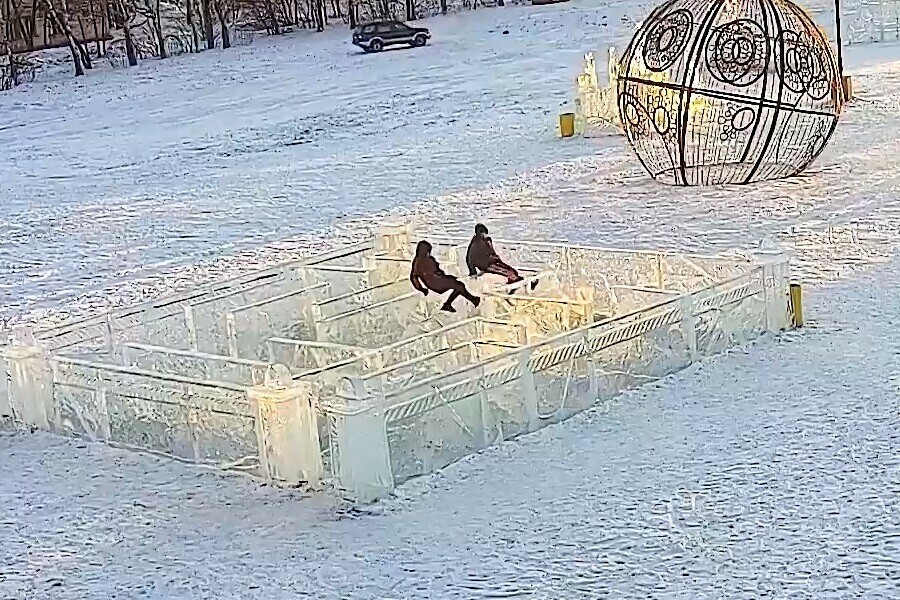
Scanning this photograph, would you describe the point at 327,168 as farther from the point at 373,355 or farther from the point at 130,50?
the point at 130,50

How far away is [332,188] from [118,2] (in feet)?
94.3

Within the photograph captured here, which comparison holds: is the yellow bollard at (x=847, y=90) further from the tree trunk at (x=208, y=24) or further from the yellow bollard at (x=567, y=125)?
the tree trunk at (x=208, y=24)

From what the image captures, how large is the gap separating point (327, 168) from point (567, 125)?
386 centimetres

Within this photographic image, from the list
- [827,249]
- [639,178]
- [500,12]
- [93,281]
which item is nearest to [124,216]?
[93,281]

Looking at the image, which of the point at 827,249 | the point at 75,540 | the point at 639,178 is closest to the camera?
the point at 75,540

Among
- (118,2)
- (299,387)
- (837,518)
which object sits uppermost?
(118,2)

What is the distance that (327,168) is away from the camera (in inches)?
848

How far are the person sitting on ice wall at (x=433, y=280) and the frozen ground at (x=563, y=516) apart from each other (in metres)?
1.99

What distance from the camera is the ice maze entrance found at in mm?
7699

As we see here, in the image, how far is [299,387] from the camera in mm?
7586

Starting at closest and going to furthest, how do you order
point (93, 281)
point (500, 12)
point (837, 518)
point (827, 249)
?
point (837, 518) → point (827, 249) → point (93, 281) → point (500, 12)

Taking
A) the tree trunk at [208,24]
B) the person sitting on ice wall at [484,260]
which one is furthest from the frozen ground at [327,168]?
the tree trunk at [208,24]

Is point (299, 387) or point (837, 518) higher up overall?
point (299, 387)

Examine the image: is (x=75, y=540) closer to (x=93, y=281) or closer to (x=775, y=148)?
(x=93, y=281)
